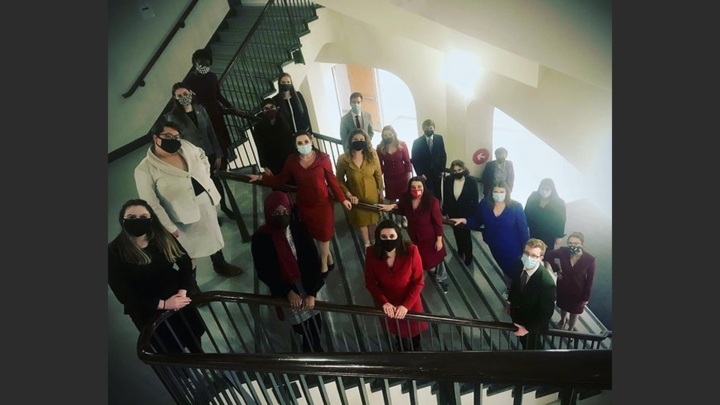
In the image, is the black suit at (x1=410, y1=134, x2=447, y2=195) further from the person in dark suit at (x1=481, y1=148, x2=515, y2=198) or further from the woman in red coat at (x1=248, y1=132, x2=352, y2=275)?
the woman in red coat at (x1=248, y1=132, x2=352, y2=275)

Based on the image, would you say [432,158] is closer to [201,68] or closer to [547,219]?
[547,219]

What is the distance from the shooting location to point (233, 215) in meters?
4.97

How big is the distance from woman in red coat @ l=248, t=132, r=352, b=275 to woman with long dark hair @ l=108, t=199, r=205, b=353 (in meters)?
1.20

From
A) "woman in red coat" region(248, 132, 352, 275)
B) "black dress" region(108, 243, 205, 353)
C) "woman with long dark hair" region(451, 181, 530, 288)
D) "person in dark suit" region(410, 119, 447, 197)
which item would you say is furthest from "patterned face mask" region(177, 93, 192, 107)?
"woman with long dark hair" region(451, 181, 530, 288)

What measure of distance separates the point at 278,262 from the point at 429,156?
2261mm

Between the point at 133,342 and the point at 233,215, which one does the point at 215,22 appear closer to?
the point at 233,215

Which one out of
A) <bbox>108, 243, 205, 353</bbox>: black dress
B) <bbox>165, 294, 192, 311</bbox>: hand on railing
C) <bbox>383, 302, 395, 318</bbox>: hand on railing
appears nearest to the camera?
<bbox>108, 243, 205, 353</bbox>: black dress

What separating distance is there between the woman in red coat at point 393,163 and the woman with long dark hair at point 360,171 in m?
0.30

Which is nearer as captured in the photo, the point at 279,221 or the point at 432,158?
the point at 279,221

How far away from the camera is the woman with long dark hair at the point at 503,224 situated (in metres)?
4.44

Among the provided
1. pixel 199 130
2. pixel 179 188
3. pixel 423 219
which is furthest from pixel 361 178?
pixel 179 188

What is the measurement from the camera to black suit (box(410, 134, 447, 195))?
16.6 ft

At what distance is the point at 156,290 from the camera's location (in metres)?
3.39

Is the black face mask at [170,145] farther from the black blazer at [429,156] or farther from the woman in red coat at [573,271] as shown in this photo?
the woman in red coat at [573,271]
